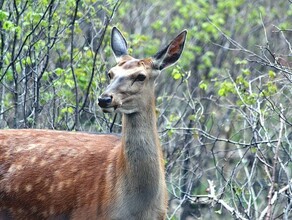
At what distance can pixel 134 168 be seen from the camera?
9.05 meters

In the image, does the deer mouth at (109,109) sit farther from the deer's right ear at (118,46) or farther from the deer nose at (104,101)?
the deer's right ear at (118,46)

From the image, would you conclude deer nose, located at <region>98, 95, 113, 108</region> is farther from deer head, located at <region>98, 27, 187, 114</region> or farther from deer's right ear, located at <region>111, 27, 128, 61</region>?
deer's right ear, located at <region>111, 27, 128, 61</region>

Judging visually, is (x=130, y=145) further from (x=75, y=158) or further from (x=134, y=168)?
(x=75, y=158)

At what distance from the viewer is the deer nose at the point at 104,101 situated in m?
8.59

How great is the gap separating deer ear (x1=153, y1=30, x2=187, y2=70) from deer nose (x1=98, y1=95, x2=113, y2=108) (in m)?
0.84

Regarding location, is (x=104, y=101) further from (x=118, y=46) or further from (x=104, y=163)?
(x=118, y=46)

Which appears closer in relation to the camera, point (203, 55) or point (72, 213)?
point (72, 213)

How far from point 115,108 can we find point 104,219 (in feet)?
3.30

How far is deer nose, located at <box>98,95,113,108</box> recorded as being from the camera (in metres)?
8.59

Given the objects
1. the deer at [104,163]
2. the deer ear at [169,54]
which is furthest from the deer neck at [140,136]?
the deer ear at [169,54]

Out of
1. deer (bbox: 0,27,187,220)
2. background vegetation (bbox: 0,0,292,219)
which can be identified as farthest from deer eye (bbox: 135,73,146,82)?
background vegetation (bbox: 0,0,292,219)

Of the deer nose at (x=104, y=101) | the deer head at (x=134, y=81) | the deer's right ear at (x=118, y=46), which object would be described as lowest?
the deer nose at (x=104, y=101)

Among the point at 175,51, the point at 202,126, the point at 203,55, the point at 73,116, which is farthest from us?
the point at 203,55

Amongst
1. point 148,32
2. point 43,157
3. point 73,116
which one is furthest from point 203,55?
point 43,157
